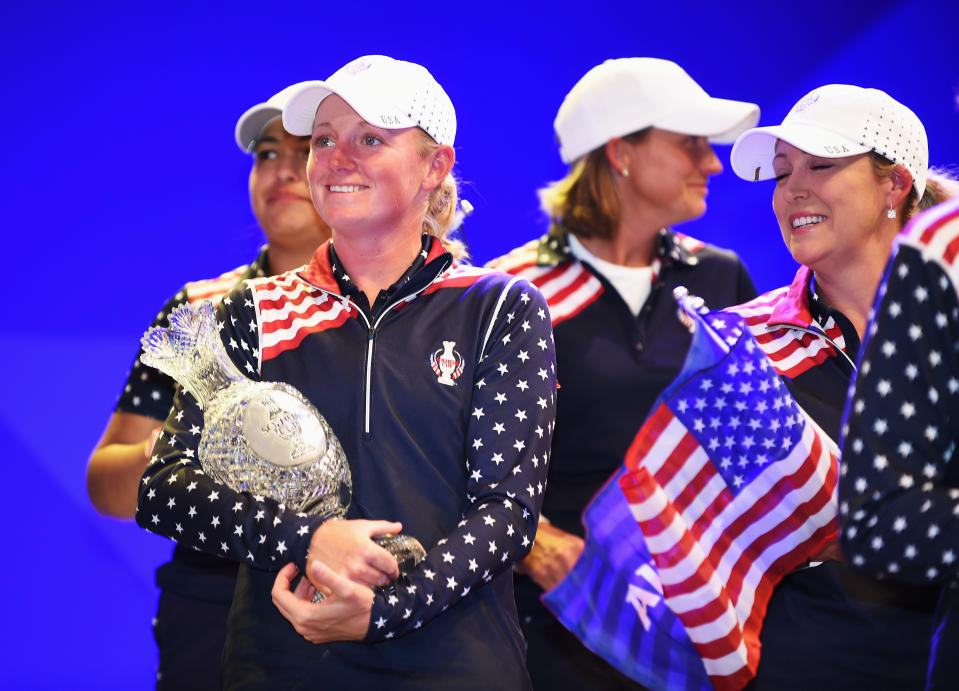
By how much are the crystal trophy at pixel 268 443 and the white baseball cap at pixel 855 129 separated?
1118 millimetres

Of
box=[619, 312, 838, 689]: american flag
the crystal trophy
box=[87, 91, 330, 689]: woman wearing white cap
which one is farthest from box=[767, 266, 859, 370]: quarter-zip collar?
box=[87, 91, 330, 689]: woman wearing white cap

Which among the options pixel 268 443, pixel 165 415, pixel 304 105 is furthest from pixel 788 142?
pixel 165 415

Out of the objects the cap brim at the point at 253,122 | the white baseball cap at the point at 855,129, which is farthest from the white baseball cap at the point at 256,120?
the white baseball cap at the point at 855,129

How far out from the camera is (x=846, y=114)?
2182mm

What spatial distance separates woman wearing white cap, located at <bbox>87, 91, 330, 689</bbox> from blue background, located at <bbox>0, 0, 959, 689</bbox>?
0.71 metres

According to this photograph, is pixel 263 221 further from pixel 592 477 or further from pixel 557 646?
pixel 557 646

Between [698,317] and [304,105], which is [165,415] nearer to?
[304,105]

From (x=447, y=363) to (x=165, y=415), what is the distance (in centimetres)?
105

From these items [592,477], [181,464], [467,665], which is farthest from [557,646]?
[181,464]

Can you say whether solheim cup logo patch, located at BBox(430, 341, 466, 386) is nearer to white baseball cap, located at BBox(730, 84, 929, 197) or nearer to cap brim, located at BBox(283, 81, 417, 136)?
cap brim, located at BBox(283, 81, 417, 136)

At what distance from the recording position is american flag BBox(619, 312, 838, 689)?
1.85 m

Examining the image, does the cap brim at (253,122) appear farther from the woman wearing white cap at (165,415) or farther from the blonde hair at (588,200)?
the blonde hair at (588,200)

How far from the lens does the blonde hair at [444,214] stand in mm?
2154

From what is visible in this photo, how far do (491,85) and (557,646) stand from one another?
208cm
